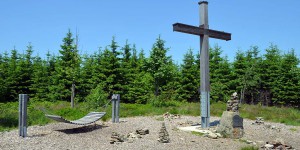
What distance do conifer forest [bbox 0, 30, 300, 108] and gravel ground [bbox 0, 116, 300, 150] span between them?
38.8ft

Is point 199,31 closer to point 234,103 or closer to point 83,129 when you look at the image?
point 234,103

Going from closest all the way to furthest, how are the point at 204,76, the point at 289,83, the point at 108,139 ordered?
the point at 108,139 → the point at 204,76 → the point at 289,83

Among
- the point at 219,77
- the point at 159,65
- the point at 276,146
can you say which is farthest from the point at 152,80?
the point at 276,146

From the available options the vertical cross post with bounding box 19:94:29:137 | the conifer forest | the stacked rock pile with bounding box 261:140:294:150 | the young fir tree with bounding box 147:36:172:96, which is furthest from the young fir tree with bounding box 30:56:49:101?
the stacked rock pile with bounding box 261:140:294:150

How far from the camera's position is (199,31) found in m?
9.73

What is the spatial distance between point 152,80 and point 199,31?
37.9 ft

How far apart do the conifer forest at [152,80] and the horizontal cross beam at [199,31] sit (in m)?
10.4

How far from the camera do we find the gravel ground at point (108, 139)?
6.80 m

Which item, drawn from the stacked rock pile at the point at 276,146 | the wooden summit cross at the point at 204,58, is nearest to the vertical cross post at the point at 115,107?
the wooden summit cross at the point at 204,58

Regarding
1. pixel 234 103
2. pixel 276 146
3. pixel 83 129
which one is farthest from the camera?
pixel 83 129

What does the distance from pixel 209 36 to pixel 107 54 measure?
615 inches

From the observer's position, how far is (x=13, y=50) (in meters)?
28.4

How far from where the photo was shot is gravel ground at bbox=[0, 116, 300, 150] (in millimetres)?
6805

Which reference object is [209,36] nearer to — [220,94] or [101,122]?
[101,122]
